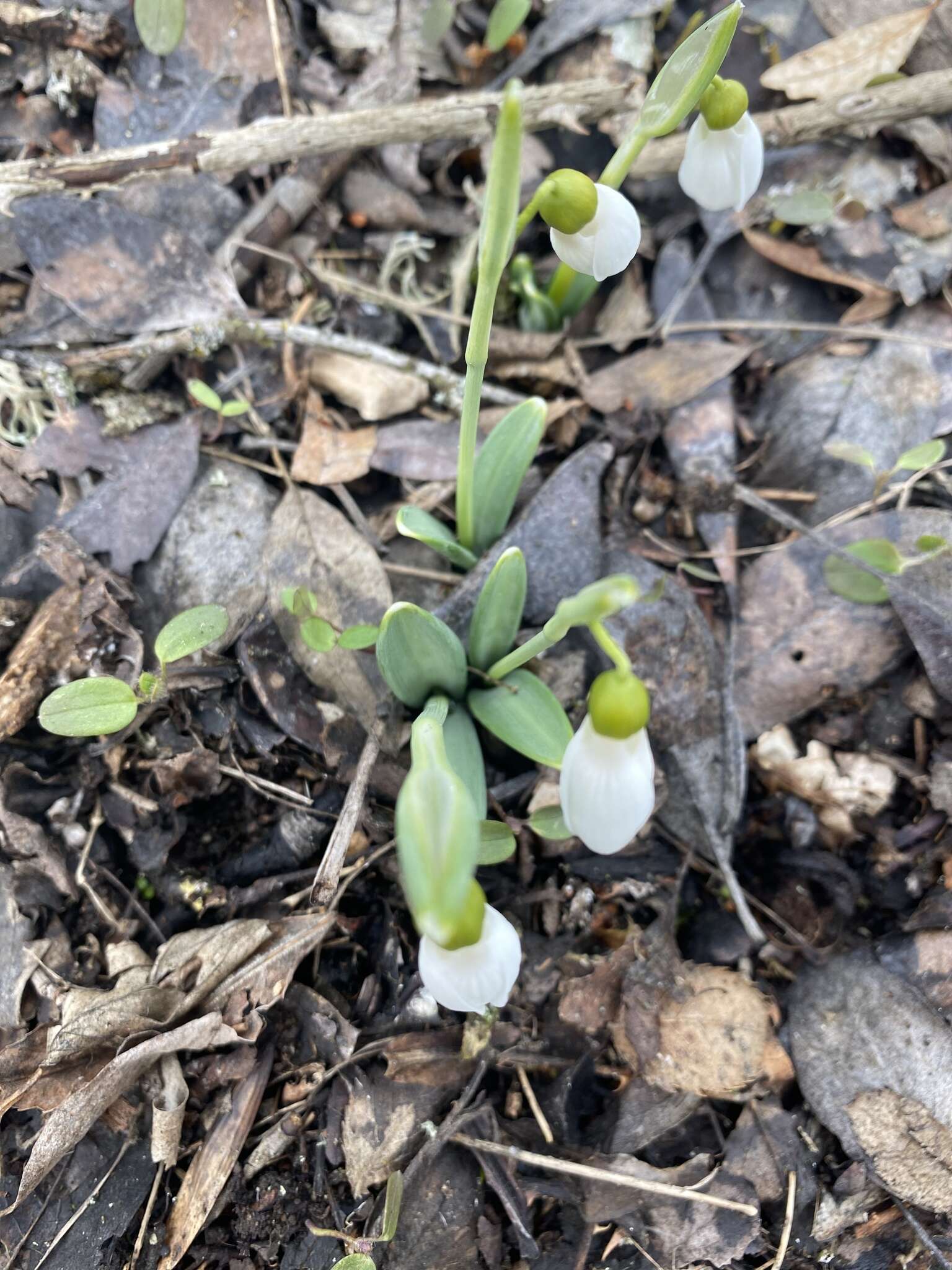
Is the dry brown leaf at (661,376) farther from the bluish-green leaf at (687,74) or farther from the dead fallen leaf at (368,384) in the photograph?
the bluish-green leaf at (687,74)

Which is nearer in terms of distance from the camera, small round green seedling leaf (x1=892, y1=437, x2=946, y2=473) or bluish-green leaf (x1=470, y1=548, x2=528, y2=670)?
bluish-green leaf (x1=470, y1=548, x2=528, y2=670)

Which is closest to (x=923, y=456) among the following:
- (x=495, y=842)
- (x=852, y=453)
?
(x=852, y=453)

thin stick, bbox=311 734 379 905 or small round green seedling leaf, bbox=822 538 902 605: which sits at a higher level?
small round green seedling leaf, bbox=822 538 902 605

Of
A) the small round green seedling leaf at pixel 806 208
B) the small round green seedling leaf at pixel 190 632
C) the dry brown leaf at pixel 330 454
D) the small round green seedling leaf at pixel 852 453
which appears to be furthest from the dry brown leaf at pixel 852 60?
the small round green seedling leaf at pixel 190 632

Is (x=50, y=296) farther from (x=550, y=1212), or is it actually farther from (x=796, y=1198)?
(x=796, y=1198)

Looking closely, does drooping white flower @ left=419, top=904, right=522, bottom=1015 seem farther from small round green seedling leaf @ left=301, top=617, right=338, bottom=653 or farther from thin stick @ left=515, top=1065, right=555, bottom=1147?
small round green seedling leaf @ left=301, top=617, right=338, bottom=653

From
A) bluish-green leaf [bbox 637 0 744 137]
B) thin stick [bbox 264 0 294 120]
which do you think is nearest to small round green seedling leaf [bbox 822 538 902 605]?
bluish-green leaf [bbox 637 0 744 137]

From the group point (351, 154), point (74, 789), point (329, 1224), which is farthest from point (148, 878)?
point (351, 154)
